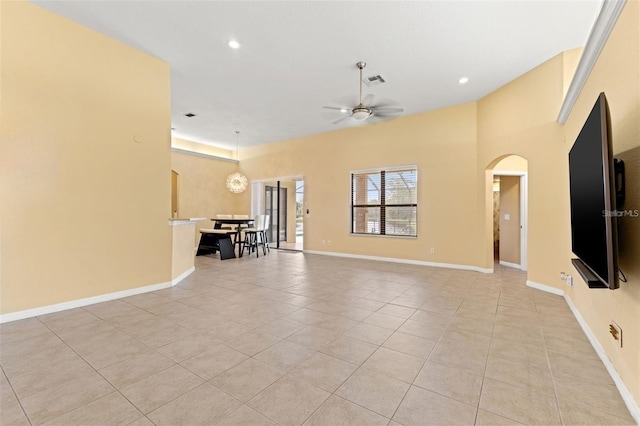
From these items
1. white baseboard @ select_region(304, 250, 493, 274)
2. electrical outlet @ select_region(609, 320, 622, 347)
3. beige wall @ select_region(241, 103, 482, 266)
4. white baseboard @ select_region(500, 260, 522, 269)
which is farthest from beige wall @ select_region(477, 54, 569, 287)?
electrical outlet @ select_region(609, 320, 622, 347)

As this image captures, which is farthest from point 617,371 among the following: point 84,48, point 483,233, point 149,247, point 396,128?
point 84,48

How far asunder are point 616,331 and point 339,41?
389 cm

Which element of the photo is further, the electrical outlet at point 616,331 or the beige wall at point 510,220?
the beige wall at point 510,220

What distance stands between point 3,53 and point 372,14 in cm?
389

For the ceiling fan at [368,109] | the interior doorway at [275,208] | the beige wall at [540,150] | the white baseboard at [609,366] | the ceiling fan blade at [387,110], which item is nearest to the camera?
the white baseboard at [609,366]

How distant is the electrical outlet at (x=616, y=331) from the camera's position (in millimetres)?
1807

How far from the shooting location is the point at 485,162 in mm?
5121

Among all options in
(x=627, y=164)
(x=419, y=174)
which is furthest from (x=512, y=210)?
(x=627, y=164)

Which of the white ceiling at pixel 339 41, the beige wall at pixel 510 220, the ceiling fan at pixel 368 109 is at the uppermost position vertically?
the white ceiling at pixel 339 41

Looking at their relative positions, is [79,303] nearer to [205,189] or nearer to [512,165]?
[205,189]

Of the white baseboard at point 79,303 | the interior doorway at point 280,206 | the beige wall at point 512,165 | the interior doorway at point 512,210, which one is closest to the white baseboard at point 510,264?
the interior doorway at point 512,210

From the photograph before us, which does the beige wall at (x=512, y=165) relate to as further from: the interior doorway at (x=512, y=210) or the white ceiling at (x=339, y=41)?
the white ceiling at (x=339, y=41)

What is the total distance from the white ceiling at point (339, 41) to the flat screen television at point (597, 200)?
2.00 m

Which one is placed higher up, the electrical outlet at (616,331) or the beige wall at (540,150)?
the beige wall at (540,150)
